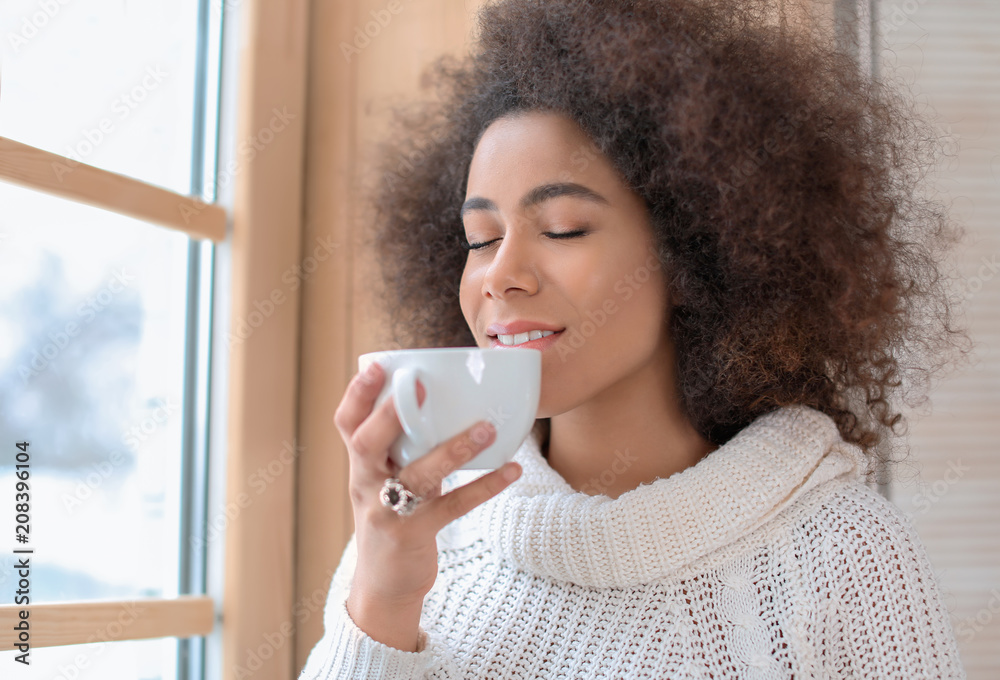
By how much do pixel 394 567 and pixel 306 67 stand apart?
944mm

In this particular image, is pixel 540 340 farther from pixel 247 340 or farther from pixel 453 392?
pixel 247 340

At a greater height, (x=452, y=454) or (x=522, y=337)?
(x=522, y=337)

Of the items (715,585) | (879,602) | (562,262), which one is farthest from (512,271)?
(879,602)

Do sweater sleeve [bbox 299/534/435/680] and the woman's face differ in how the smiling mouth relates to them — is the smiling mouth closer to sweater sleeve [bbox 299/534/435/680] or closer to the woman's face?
the woman's face

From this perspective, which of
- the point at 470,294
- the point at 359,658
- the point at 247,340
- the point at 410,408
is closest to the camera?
the point at 410,408

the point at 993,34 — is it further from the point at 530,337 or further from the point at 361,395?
the point at 361,395

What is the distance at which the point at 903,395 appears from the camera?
1189 millimetres

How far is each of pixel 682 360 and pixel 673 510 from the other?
0.23 m

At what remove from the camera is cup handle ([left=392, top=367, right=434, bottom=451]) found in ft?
2.23

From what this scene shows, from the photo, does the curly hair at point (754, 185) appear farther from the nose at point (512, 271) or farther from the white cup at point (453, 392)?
the white cup at point (453, 392)

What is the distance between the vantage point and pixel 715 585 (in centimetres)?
97

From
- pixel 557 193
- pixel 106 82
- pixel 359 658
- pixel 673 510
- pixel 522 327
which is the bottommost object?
pixel 359 658

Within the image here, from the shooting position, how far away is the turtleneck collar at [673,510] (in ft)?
3.14

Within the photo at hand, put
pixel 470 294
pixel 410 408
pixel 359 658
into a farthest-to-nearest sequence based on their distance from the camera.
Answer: pixel 470 294 → pixel 359 658 → pixel 410 408
